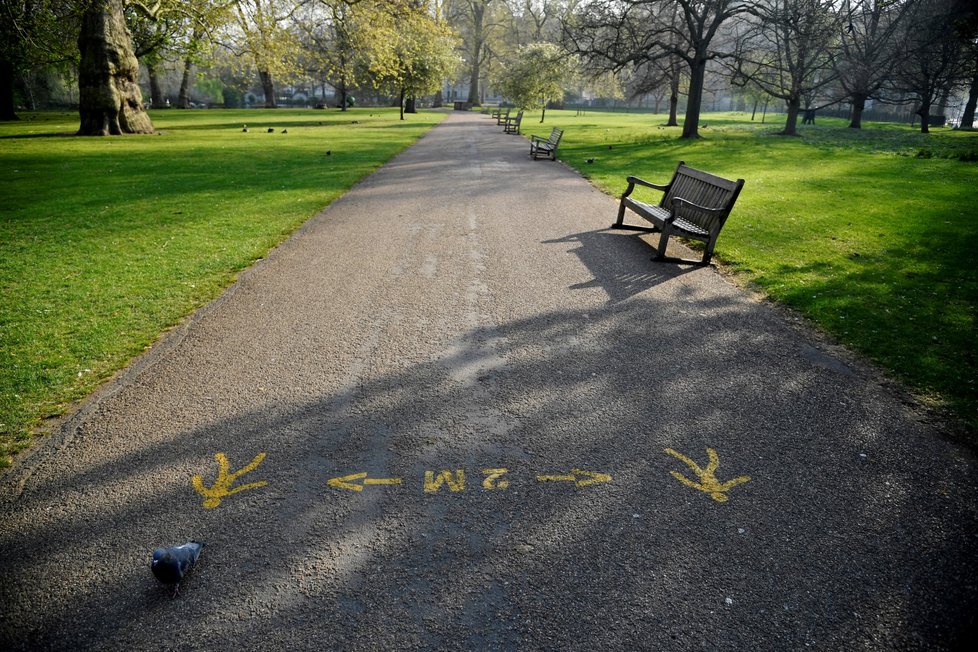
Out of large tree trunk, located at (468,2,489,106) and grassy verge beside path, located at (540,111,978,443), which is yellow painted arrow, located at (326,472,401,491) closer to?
grassy verge beside path, located at (540,111,978,443)

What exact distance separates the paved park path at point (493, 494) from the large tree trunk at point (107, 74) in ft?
76.6

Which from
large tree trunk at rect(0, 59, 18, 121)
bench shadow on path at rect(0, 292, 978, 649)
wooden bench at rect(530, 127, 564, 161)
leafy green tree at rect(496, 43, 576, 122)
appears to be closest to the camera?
bench shadow on path at rect(0, 292, 978, 649)

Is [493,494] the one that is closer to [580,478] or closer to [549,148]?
[580,478]

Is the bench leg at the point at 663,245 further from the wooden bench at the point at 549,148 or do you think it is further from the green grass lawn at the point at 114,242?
the wooden bench at the point at 549,148

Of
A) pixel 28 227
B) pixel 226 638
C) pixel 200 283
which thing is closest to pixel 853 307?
pixel 226 638

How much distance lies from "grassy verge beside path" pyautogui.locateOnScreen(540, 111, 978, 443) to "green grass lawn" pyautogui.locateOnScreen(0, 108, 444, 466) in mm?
6659

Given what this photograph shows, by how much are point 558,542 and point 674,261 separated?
18.7 feet

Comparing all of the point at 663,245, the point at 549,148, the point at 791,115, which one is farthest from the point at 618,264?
the point at 791,115

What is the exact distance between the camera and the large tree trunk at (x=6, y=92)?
35.2m

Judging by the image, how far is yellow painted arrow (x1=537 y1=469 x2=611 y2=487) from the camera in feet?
10.8

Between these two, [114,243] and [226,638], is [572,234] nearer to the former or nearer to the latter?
[114,243]

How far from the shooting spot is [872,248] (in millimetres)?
8656

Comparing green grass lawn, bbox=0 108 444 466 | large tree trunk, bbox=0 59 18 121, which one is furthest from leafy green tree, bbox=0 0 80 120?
green grass lawn, bbox=0 108 444 466

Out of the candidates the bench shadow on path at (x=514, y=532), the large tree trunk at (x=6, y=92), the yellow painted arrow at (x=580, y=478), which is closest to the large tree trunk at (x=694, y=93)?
the bench shadow on path at (x=514, y=532)
